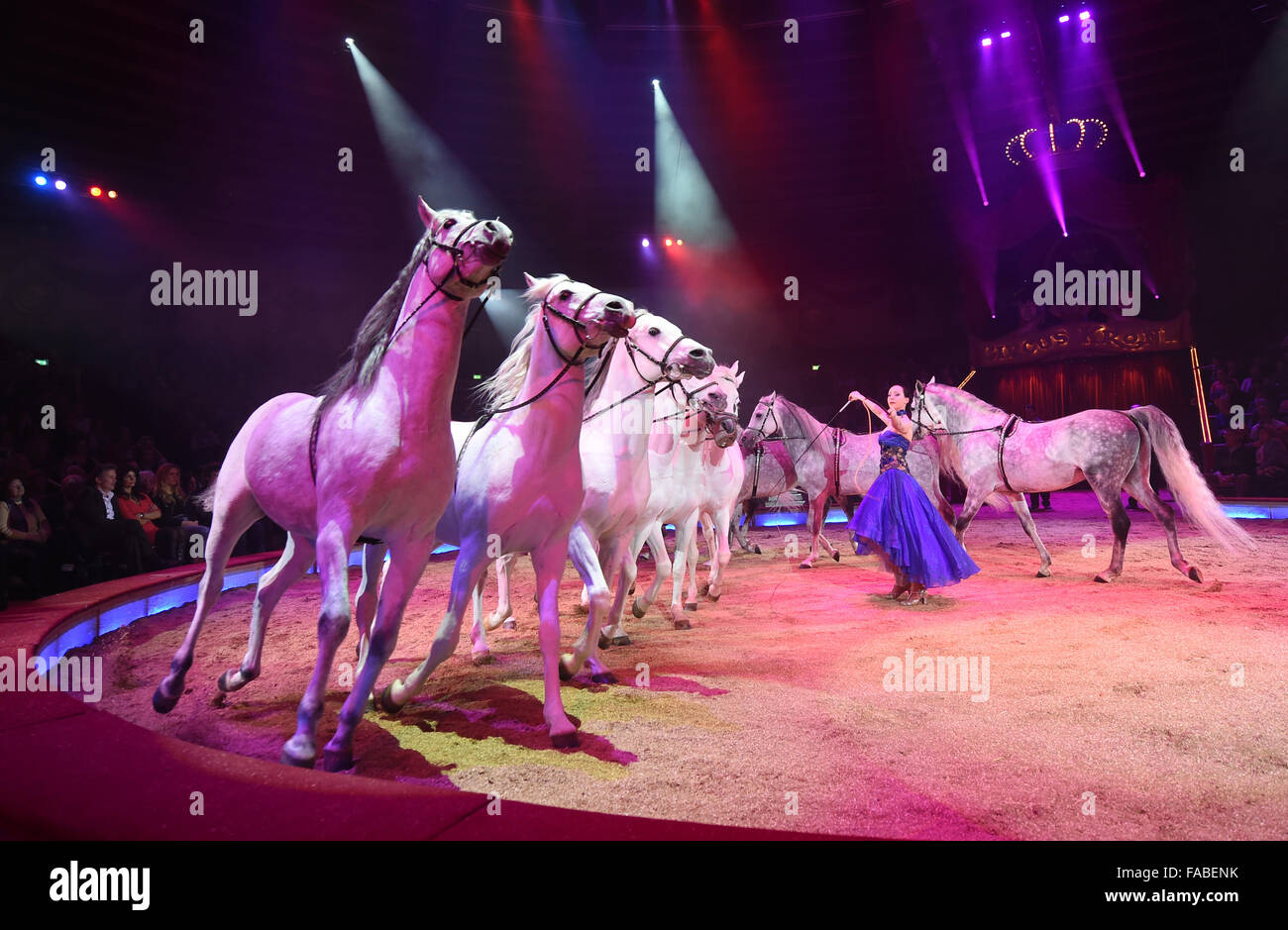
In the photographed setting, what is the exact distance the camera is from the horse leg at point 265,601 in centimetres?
343

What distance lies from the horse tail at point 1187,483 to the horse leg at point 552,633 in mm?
6224

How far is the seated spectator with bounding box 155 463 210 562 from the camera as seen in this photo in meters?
7.71

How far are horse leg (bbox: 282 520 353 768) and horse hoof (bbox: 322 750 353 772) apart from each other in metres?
0.07

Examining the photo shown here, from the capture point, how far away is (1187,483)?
6770 millimetres

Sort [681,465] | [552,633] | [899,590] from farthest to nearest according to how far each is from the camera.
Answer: [899,590]
[681,465]
[552,633]

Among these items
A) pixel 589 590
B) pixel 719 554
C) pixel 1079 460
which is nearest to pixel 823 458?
pixel 1079 460

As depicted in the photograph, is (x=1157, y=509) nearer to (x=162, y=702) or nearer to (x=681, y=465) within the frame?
(x=681, y=465)

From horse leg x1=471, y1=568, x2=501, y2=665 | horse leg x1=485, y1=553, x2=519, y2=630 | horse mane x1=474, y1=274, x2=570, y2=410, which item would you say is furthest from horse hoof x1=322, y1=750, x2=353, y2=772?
horse leg x1=485, y1=553, x2=519, y2=630

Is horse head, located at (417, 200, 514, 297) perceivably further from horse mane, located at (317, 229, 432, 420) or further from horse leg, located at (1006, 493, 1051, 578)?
horse leg, located at (1006, 493, 1051, 578)

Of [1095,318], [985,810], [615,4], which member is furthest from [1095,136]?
[985,810]

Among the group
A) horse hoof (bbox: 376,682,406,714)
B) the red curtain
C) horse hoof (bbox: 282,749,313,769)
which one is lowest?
horse hoof (bbox: 376,682,406,714)

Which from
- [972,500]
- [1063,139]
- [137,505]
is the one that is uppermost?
[1063,139]

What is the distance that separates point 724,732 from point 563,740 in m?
0.75

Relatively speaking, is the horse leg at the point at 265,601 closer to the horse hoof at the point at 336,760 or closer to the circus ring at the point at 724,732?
the circus ring at the point at 724,732
